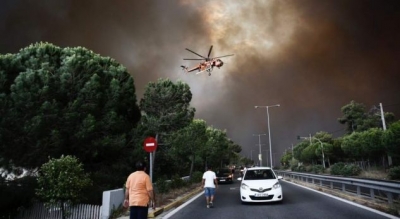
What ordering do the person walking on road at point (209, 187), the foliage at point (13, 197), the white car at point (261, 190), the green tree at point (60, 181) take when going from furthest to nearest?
the foliage at point (13, 197) < the person walking on road at point (209, 187) < the white car at point (261, 190) < the green tree at point (60, 181)

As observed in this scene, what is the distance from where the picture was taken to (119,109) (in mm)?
21656

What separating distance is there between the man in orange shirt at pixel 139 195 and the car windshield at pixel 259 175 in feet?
27.3

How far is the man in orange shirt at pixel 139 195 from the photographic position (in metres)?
6.58

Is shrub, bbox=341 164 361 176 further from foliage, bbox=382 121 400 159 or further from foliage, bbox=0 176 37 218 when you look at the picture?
foliage, bbox=0 176 37 218

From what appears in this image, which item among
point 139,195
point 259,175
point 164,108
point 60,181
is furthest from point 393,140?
point 139,195

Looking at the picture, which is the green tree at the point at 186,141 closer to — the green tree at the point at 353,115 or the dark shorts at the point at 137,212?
the dark shorts at the point at 137,212

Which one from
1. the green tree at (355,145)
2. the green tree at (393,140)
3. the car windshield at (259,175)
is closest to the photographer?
the car windshield at (259,175)

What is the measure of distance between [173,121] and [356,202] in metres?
14.6

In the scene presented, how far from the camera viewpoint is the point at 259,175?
14430 mm

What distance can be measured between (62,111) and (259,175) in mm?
11576

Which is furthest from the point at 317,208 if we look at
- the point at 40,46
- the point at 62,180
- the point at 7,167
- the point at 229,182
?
the point at 229,182

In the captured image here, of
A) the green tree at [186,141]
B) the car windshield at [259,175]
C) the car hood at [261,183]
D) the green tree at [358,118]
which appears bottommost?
the car hood at [261,183]

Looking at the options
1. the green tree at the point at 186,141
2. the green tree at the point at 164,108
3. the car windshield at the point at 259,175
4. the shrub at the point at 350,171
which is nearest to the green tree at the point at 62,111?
the green tree at the point at 164,108

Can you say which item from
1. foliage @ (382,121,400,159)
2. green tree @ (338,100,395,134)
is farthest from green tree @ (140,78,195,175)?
green tree @ (338,100,395,134)
